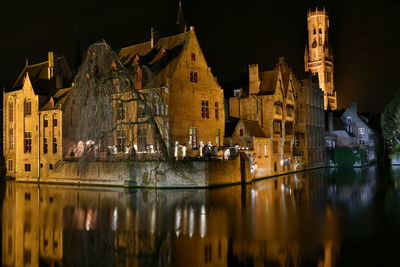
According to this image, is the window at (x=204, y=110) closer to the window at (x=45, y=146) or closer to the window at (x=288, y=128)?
the window at (x=288, y=128)

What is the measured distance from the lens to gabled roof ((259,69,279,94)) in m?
57.3

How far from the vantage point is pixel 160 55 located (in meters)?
48.8

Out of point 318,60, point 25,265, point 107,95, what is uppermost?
point 318,60

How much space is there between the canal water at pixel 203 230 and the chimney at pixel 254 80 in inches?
1040

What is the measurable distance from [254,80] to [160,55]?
14.9 metres

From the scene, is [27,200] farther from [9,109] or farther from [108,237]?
[9,109]

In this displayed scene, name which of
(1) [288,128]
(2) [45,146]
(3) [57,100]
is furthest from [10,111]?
(1) [288,128]

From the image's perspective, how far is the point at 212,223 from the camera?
21391mm

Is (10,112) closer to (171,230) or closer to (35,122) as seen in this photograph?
(35,122)

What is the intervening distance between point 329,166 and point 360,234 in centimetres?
6477

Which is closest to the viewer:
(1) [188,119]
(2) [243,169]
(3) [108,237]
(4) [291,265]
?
(4) [291,265]

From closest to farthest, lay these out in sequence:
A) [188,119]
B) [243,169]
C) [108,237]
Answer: [108,237]
[243,169]
[188,119]

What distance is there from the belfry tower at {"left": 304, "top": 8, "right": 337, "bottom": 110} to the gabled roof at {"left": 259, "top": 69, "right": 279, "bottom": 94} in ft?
299

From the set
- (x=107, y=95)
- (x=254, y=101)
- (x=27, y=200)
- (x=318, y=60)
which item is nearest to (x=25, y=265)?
(x=27, y=200)
